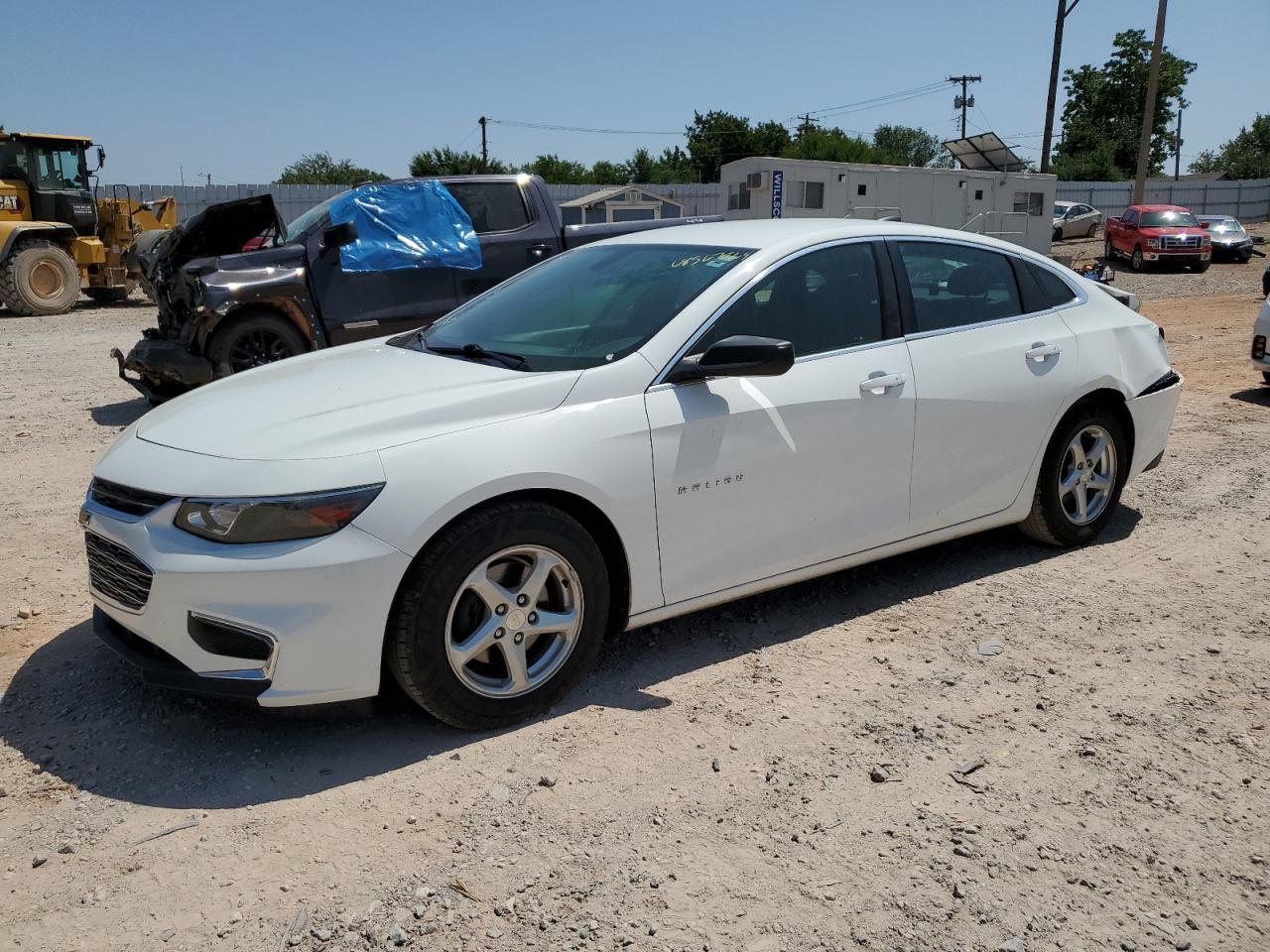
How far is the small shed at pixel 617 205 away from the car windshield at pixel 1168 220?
47.0ft

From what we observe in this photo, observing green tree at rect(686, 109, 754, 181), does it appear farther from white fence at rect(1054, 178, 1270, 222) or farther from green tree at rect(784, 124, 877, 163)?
white fence at rect(1054, 178, 1270, 222)

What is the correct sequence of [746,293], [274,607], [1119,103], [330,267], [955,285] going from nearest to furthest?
[274,607] → [746,293] → [955,285] → [330,267] → [1119,103]

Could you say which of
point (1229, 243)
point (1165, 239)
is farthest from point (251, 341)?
point (1229, 243)

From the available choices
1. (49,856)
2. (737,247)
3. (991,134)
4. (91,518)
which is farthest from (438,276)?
(991,134)

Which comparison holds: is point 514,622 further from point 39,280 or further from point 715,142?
point 715,142

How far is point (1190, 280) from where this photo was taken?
2506 cm

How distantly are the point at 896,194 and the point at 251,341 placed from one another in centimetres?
2088

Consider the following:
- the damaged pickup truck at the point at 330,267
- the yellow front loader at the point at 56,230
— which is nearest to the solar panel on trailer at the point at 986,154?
the yellow front loader at the point at 56,230

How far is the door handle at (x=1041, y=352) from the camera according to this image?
15.7ft

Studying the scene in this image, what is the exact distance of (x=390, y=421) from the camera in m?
3.39

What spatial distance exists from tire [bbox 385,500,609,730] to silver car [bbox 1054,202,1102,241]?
3765cm

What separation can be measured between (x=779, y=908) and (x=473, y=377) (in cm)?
200

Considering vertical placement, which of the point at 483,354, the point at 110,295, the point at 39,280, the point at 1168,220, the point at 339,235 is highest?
the point at 1168,220

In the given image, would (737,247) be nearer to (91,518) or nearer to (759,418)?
(759,418)
